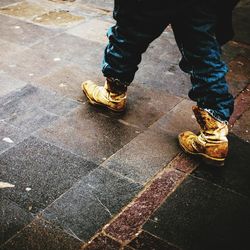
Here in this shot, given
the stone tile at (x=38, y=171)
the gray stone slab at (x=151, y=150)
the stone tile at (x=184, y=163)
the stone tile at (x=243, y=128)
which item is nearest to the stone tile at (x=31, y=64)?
the stone tile at (x=38, y=171)

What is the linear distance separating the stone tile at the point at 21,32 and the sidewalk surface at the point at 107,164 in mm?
104

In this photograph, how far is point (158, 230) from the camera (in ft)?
7.32

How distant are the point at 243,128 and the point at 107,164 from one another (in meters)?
1.28

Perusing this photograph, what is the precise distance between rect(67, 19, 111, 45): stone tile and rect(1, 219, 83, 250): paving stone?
2.94 metres

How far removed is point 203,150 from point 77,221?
1092mm

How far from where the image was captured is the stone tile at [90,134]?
286 centimetres

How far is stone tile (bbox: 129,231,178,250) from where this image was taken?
2.12m

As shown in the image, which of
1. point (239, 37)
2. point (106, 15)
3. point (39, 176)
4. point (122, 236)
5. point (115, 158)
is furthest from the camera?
point (106, 15)

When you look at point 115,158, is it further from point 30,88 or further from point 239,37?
point 239,37

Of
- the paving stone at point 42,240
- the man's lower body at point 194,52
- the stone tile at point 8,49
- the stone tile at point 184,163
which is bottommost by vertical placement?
the stone tile at point 184,163

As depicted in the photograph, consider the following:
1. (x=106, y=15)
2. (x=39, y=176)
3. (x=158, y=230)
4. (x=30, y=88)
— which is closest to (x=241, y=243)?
(x=158, y=230)

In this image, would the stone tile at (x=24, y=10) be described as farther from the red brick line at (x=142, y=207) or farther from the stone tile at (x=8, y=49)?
the red brick line at (x=142, y=207)

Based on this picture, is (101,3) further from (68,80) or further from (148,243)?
(148,243)

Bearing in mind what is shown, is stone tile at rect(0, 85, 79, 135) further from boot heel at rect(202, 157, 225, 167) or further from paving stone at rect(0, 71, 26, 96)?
boot heel at rect(202, 157, 225, 167)
